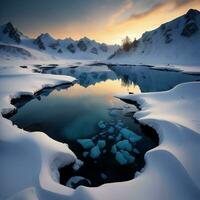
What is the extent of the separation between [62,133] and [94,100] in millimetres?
7766

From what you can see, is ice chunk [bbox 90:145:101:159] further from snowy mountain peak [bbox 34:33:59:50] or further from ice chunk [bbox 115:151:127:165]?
snowy mountain peak [bbox 34:33:59:50]

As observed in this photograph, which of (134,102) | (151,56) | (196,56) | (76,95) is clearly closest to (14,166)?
(134,102)

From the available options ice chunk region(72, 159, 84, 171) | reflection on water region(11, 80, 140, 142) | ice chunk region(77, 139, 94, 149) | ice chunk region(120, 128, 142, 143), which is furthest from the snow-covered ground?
reflection on water region(11, 80, 140, 142)

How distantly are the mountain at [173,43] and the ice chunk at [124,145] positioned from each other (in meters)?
59.4

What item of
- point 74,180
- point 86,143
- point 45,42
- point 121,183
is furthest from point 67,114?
point 45,42

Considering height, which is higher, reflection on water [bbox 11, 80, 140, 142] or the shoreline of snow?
the shoreline of snow

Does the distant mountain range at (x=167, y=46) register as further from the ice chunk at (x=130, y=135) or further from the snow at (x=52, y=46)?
the ice chunk at (x=130, y=135)

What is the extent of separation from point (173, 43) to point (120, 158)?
283 feet

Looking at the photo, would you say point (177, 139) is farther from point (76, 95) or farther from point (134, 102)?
point (76, 95)

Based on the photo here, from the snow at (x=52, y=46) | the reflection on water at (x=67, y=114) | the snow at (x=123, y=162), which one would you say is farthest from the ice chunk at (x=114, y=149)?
the snow at (x=52, y=46)

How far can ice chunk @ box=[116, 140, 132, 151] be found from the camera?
28.0 feet

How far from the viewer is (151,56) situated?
78.2 m

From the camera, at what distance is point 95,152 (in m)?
8.16

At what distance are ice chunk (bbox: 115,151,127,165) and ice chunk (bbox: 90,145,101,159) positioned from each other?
0.97m
